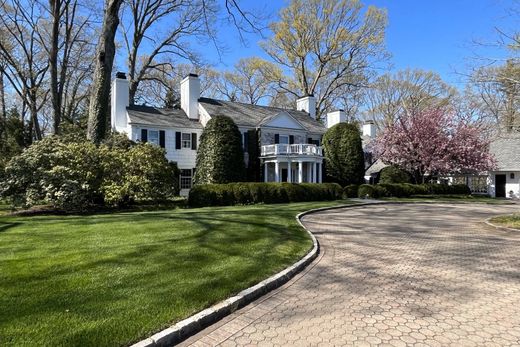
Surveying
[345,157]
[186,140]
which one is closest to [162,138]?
[186,140]

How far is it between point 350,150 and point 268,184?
10.7 metres

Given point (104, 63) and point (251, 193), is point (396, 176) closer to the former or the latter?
point (251, 193)

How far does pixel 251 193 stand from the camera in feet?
63.9

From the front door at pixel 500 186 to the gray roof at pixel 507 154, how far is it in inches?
47.2

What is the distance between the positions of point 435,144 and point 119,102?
23537mm

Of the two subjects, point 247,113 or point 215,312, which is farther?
point 247,113

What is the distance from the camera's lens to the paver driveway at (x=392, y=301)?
12.7 feet

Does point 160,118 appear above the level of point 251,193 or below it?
above

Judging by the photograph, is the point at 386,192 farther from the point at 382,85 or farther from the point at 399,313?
the point at 382,85

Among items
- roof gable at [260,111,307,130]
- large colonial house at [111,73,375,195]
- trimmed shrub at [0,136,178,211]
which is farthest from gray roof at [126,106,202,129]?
trimmed shrub at [0,136,178,211]

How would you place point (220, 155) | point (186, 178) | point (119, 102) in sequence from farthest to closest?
point (186, 178), point (119, 102), point (220, 155)

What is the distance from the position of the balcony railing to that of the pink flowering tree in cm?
662

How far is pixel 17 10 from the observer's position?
24.8m

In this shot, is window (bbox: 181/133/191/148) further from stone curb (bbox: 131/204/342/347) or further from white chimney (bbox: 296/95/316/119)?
stone curb (bbox: 131/204/342/347)
